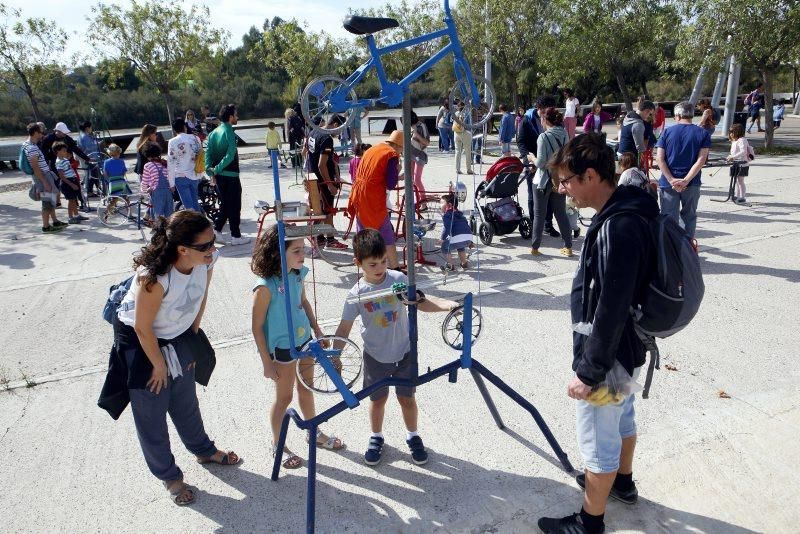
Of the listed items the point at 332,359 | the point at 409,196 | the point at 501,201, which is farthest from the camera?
the point at 501,201

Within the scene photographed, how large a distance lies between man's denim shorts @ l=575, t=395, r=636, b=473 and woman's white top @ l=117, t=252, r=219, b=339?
6.22ft

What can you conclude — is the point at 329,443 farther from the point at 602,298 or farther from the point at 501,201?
→ the point at 501,201

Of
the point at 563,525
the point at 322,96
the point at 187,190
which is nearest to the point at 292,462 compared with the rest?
the point at 563,525

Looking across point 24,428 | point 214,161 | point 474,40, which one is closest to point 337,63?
point 474,40

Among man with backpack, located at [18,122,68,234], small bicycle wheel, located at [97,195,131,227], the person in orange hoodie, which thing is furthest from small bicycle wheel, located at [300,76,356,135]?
man with backpack, located at [18,122,68,234]

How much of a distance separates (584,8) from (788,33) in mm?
6507

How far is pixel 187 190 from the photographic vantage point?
322 inches

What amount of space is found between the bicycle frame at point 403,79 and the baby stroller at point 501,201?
2.29 meters

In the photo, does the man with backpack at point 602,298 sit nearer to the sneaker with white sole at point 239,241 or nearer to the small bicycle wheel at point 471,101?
the small bicycle wheel at point 471,101

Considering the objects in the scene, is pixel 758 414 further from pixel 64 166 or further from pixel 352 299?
pixel 64 166

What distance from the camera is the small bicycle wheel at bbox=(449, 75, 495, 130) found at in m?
4.56

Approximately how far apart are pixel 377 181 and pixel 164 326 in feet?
9.73

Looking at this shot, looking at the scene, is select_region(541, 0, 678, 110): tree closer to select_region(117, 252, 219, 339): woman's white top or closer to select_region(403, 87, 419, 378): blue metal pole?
select_region(403, 87, 419, 378): blue metal pole

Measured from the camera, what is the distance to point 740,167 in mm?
9180
